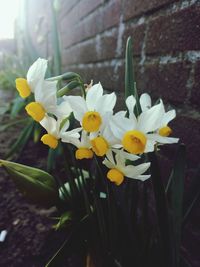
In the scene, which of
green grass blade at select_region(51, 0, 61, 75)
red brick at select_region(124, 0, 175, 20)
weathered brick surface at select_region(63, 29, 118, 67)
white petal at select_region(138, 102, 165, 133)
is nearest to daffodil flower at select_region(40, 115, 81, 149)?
white petal at select_region(138, 102, 165, 133)

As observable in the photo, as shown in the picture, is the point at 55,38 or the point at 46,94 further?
the point at 55,38

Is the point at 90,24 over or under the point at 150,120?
over

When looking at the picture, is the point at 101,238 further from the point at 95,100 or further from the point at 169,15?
the point at 169,15

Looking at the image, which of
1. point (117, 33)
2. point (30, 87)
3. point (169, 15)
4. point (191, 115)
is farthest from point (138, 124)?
point (117, 33)

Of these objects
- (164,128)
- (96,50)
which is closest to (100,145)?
(164,128)

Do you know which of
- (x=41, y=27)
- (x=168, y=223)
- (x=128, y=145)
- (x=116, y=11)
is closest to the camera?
(x=128, y=145)

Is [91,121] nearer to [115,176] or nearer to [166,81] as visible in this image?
[115,176]
